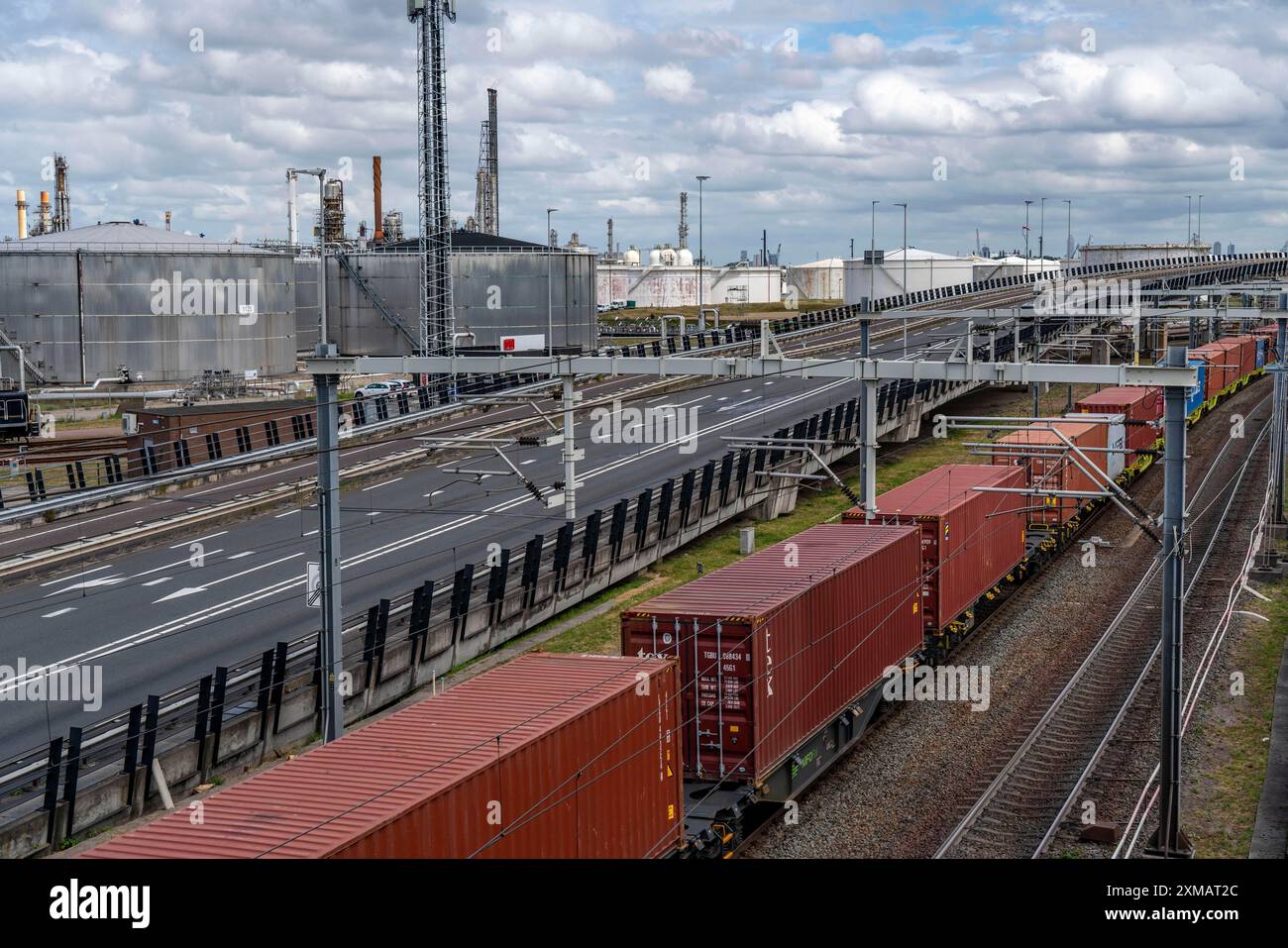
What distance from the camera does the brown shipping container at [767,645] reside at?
18.4m

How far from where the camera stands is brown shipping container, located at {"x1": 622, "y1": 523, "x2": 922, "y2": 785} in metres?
18.4

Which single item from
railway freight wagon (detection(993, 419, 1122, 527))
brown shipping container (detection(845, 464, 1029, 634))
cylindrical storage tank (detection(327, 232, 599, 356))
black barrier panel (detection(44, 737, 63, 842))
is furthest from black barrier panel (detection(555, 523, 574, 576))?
cylindrical storage tank (detection(327, 232, 599, 356))

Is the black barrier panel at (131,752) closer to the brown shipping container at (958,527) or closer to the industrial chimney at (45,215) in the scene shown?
the brown shipping container at (958,527)

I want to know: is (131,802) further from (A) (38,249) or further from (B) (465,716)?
(A) (38,249)

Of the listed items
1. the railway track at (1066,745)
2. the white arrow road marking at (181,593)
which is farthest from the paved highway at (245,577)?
the railway track at (1066,745)

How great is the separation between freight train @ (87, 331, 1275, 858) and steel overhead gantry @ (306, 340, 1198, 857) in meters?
0.76

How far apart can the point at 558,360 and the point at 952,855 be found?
9128 millimetres

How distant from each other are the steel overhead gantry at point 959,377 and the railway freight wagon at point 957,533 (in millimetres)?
1789

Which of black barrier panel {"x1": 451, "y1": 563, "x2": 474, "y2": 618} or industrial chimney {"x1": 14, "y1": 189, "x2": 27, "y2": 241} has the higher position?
industrial chimney {"x1": 14, "y1": 189, "x2": 27, "y2": 241}

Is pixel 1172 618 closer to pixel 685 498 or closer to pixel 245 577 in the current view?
pixel 685 498

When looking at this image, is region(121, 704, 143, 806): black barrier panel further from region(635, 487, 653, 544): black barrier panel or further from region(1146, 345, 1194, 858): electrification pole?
region(635, 487, 653, 544): black barrier panel

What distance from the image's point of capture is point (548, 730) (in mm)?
13555
